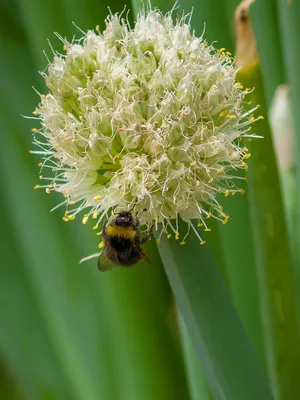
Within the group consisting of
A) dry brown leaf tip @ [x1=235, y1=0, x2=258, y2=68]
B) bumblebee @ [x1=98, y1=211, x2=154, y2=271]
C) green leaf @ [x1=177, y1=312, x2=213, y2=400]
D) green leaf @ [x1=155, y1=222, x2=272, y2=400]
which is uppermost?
dry brown leaf tip @ [x1=235, y1=0, x2=258, y2=68]

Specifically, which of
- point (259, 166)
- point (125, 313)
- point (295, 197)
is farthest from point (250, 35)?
point (125, 313)

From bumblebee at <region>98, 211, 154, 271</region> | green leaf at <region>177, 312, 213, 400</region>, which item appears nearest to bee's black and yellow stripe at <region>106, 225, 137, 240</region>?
bumblebee at <region>98, 211, 154, 271</region>

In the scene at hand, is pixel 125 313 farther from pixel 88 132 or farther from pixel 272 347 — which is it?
pixel 88 132

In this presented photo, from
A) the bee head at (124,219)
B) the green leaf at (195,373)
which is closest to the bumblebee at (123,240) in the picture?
the bee head at (124,219)

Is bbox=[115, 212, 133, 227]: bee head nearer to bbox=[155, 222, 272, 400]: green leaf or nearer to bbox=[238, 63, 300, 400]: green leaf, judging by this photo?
bbox=[155, 222, 272, 400]: green leaf

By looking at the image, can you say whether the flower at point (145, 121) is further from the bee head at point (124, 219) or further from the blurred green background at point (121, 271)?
the blurred green background at point (121, 271)

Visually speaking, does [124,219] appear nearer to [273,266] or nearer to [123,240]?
[123,240]
